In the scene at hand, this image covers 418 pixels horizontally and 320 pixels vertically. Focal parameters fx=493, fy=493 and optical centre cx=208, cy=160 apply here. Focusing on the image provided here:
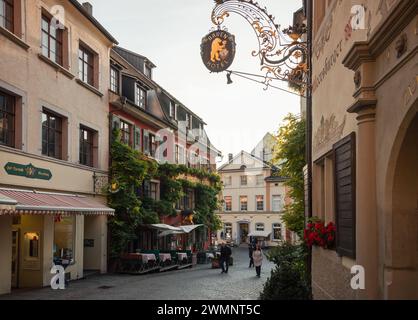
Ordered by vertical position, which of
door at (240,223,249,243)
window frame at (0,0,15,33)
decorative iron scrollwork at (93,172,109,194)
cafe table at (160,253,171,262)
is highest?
window frame at (0,0,15,33)

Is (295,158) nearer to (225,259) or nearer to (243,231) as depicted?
(225,259)

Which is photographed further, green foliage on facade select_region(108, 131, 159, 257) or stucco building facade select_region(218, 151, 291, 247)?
stucco building facade select_region(218, 151, 291, 247)

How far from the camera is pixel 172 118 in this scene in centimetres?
3431

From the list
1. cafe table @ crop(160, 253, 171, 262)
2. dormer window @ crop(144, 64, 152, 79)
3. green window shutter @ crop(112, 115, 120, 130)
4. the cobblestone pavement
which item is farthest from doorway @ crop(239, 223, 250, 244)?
the cobblestone pavement

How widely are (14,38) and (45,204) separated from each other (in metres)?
4.99

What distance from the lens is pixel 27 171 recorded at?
49.7 ft

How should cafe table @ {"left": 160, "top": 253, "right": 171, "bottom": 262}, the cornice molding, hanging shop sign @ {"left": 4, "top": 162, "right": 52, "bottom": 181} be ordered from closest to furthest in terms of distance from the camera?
1. the cornice molding
2. hanging shop sign @ {"left": 4, "top": 162, "right": 52, "bottom": 181}
3. cafe table @ {"left": 160, "top": 253, "right": 171, "bottom": 262}

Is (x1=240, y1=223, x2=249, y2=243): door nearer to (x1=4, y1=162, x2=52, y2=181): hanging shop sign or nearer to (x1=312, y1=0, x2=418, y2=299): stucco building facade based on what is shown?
(x1=4, y1=162, x2=52, y2=181): hanging shop sign

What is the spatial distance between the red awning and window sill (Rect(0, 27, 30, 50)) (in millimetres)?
4446

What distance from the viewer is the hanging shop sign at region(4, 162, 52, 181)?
14.2 metres

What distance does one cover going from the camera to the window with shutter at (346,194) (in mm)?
6000

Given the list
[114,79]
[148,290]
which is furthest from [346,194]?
[114,79]

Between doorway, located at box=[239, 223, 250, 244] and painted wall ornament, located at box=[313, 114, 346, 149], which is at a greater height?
painted wall ornament, located at box=[313, 114, 346, 149]
